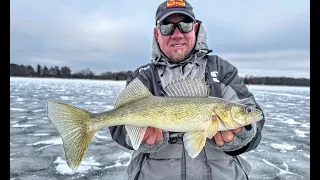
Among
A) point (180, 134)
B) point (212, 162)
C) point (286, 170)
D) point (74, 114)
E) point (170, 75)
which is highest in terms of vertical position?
point (170, 75)

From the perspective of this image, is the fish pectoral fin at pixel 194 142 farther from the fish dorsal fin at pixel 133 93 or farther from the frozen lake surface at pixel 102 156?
the frozen lake surface at pixel 102 156

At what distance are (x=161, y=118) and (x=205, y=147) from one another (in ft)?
1.69

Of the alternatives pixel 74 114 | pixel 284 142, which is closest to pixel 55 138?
pixel 74 114

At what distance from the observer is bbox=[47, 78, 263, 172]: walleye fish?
2.50 m

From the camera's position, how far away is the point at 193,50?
319 centimetres

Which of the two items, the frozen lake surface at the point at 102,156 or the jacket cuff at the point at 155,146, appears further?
the frozen lake surface at the point at 102,156

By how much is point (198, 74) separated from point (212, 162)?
895 millimetres

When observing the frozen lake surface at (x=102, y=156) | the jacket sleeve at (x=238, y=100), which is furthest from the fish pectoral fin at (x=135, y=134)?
the frozen lake surface at (x=102, y=156)

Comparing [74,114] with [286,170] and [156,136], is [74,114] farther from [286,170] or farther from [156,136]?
[286,170]

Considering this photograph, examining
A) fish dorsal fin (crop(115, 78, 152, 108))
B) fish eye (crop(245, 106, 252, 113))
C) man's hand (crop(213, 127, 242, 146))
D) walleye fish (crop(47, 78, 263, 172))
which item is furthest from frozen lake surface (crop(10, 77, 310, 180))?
fish eye (crop(245, 106, 252, 113))

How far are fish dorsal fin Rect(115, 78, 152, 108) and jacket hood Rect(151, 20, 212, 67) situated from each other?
0.52m

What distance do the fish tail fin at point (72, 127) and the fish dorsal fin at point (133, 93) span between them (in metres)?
0.33

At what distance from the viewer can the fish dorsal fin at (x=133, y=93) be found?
2672 millimetres
